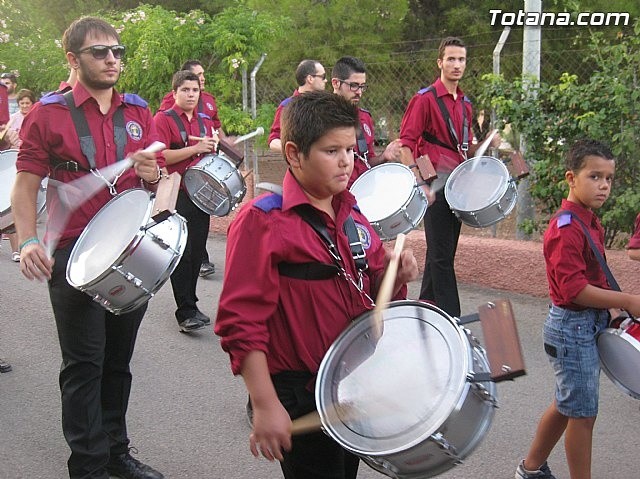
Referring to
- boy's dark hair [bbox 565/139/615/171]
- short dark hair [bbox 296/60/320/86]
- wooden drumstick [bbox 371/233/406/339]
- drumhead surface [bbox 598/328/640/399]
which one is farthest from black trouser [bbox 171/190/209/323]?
wooden drumstick [bbox 371/233/406/339]

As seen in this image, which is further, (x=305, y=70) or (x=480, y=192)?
(x=305, y=70)

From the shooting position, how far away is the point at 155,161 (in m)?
3.59

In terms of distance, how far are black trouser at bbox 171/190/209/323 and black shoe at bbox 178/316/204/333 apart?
30 mm

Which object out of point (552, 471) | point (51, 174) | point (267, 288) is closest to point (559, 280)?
point (552, 471)

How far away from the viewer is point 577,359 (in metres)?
3.33

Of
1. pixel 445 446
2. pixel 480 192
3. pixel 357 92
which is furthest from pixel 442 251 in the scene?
pixel 445 446

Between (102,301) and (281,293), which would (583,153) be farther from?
(102,301)

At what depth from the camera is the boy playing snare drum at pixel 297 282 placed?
2.32m

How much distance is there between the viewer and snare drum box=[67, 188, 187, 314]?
3.29 metres

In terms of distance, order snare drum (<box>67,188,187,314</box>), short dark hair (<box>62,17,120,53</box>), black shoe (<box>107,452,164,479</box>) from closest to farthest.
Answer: snare drum (<box>67,188,187,314</box>) < short dark hair (<box>62,17,120,53</box>) < black shoe (<box>107,452,164,479</box>)

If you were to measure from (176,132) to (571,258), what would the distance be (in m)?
3.84

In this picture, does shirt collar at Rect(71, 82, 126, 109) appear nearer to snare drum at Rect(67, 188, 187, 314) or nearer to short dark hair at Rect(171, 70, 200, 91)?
snare drum at Rect(67, 188, 187, 314)

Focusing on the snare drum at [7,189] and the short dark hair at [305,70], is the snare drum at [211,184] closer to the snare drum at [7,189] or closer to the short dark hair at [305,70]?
the short dark hair at [305,70]

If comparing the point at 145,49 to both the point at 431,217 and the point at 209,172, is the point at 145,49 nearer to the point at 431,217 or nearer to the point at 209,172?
the point at 209,172
